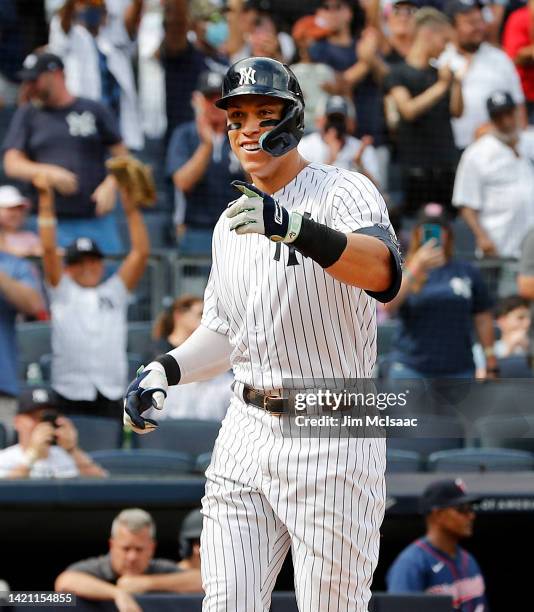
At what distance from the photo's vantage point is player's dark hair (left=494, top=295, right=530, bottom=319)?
686 centimetres

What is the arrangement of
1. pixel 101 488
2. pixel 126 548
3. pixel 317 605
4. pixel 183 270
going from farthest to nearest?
pixel 183 270 < pixel 101 488 < pixel 126 548 < pixel 317 605

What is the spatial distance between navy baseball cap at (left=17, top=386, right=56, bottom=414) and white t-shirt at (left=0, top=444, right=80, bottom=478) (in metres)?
0.19

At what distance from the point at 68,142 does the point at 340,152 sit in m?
1.62

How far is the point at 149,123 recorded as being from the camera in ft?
26.7

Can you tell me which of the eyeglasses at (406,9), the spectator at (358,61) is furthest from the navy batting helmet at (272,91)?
the eyeglasses at (406,9)

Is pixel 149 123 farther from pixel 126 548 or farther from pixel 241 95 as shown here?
pixel 241 95

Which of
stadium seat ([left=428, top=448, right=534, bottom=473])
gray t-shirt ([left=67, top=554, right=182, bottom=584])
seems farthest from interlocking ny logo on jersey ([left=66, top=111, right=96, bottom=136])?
gray t-shirt ([left=67, top=554, right=182, bottom=584])

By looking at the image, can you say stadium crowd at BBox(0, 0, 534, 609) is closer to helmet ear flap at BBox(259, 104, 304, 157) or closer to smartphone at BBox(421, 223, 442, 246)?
smartphone at BBox(421, 223, 442, 246)

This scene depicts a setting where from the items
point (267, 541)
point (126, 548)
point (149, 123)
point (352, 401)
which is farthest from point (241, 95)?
point (149, 123)

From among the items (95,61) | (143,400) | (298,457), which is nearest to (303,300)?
(298,457)

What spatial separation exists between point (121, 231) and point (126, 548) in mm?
2826

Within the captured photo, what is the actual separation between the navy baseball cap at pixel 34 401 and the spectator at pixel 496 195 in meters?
2.97

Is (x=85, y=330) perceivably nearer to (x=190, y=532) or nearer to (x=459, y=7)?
(x=190, y=532)

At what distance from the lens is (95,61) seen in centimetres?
764
